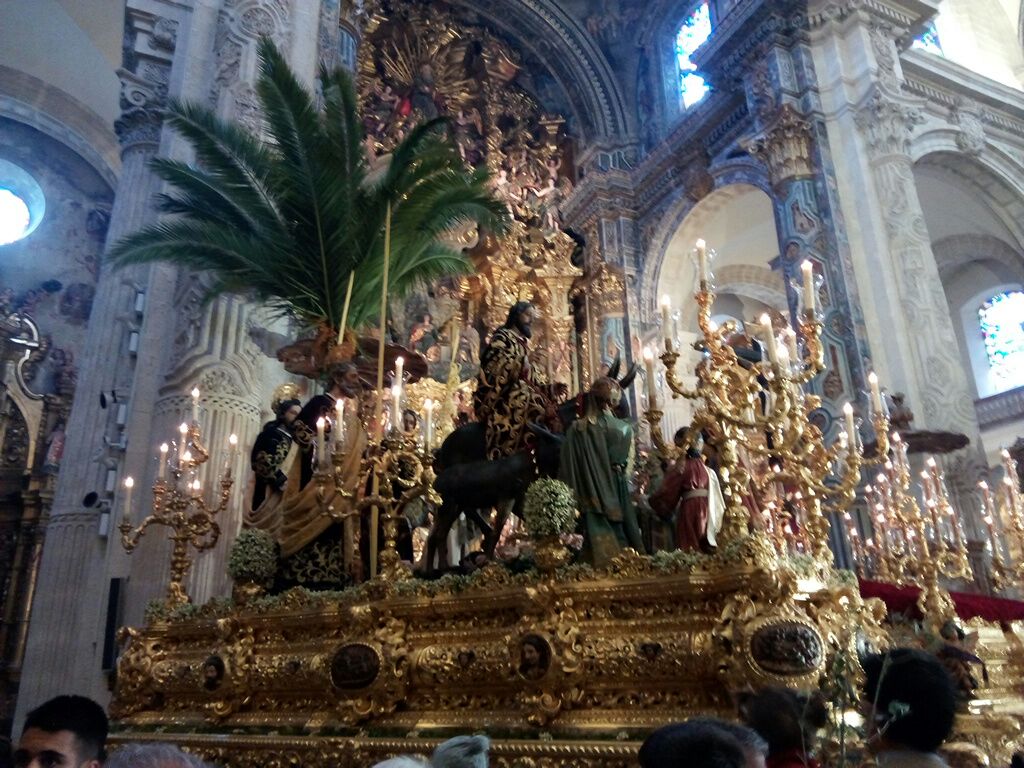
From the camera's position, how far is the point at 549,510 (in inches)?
180

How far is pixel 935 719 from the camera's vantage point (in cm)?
239

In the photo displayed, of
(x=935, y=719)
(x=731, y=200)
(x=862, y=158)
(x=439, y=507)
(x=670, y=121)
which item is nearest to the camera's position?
(x=935, y=719)

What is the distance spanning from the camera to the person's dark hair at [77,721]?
2705 mm

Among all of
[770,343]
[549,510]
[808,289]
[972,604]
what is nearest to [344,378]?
[549,510]

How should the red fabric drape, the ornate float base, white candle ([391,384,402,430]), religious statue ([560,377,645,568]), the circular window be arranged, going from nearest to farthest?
the ornate float base, religious statue ([560,377,645,568]), white candle ([391,384,402,430]), the red fabric drape, the circular window

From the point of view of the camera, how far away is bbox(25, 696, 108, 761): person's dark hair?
8.87 ft

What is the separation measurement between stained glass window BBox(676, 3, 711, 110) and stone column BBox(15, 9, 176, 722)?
35.6 feet

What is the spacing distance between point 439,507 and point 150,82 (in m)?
9.79

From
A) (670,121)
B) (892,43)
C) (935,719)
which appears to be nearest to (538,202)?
(670,121)

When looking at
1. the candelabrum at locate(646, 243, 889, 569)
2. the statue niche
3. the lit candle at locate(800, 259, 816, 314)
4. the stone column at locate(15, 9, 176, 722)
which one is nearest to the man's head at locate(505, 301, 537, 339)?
the candelabrum at locate(646, 243, 889, 569)

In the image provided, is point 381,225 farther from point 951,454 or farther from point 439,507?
point 951,454

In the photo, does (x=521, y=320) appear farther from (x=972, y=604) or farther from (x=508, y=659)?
(x=972, y=604)

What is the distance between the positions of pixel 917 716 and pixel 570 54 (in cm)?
1922

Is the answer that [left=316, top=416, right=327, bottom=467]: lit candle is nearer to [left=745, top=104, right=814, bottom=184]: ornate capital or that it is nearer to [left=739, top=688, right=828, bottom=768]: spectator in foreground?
[left=739, top=688, right=828, bottom=768]: spectator in foreground
